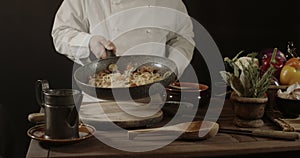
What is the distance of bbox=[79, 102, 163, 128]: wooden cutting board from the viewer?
1387 millimetres

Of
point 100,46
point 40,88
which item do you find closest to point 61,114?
point 40,88

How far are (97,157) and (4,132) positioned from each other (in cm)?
176

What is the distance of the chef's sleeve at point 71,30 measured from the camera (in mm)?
2104

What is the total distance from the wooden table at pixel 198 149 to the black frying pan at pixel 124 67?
18cm

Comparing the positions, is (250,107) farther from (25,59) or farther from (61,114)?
(25,59)

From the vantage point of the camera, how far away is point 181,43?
2379 mm

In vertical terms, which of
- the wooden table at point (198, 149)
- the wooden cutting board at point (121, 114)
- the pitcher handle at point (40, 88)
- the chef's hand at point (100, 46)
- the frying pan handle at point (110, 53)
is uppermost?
the chef's hand at point (100, 46)

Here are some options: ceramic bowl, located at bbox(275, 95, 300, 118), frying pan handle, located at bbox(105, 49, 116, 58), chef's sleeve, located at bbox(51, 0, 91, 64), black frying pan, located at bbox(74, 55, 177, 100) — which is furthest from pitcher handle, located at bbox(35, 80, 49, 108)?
ceramic bowl, located at bbox(275, 95, 300, 118)

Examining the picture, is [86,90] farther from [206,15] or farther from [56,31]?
[206,15]

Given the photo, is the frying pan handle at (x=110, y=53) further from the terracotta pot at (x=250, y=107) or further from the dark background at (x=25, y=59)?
the dark background at (x=25, y=59)

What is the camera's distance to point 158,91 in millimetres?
1473

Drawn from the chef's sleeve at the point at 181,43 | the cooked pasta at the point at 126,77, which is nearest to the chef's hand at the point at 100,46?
the cooked pasta at the point at 126,77

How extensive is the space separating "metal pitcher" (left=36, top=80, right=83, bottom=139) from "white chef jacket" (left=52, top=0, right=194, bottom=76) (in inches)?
43.1

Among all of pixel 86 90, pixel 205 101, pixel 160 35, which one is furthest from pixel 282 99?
pixel 160 35
